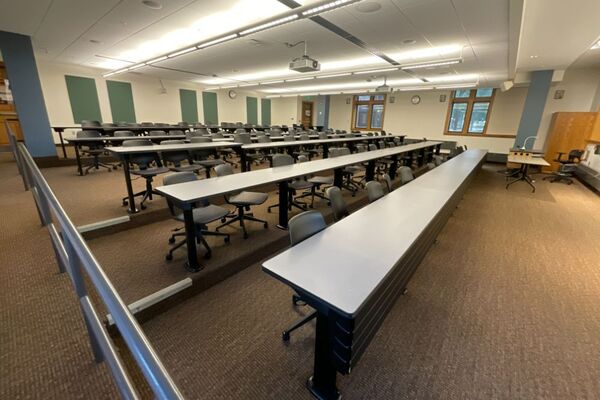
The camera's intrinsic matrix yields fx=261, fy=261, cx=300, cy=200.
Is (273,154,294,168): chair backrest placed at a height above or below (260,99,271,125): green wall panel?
below

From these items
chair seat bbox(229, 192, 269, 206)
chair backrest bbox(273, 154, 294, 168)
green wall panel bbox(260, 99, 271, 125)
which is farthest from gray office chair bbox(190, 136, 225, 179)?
green wall panel bbox(260, 99, 271, 125)

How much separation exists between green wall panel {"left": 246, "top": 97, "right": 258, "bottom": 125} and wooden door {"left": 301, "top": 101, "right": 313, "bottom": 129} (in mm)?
2905

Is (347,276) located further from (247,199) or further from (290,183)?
(290,183)

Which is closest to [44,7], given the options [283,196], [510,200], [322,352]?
[283,196]

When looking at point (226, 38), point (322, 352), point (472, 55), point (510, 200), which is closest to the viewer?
point (322, 352)

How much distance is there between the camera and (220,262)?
2.46 m

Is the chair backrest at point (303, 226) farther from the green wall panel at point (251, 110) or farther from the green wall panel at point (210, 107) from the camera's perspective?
the green wall panel at point (251, 110)

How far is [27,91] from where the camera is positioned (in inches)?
216

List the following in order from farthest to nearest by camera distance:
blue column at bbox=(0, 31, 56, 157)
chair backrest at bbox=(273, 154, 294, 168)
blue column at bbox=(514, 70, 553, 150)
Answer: blue column at bbox=(514, 70, 553, 150) → blue column at bbox=(0, 31, 56, 157) → chair backrest at bbox=(273, 154, 294, 168)

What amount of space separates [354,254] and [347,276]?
23 cm

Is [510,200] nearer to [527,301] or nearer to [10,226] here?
[527,301]

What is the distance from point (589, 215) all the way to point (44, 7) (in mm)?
9672

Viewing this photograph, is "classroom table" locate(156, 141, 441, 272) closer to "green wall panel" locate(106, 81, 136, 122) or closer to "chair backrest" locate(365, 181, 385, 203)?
"chair backrest" locate(365, 181, 385, 203)

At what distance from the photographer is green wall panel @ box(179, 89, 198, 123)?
12023 millimetres
